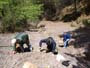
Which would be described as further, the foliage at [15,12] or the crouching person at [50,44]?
the foliage at [15,12]

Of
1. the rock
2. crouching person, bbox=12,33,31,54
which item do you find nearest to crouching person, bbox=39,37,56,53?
crouching person, bbox=12,33,31,54

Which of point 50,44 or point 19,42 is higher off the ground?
point 19,42

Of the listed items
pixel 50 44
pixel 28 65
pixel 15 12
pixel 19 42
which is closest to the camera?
pixel 28 65

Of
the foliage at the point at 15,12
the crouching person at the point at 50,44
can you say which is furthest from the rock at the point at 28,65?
the foliage at the point at 15,12

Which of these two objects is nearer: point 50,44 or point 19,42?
point 19,42

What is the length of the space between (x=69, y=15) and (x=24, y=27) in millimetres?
11694

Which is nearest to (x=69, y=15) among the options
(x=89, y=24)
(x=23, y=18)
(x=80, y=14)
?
(x=80, y=14)

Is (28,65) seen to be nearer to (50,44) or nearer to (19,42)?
(19,42)

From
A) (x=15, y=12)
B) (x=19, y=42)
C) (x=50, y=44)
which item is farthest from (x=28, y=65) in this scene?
(x=15, y=12)

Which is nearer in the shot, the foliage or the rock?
the rock

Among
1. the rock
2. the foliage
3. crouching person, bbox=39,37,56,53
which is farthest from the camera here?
the foliage

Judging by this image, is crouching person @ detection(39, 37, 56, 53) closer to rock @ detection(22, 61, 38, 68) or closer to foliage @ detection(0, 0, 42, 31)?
rock @ detection(22, 61, 38, 68)

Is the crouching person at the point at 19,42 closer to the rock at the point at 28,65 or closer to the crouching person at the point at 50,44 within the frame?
the crouching person at the point at 50,44

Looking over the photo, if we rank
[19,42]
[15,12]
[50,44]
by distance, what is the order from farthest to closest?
[15,12], [50,44], [19,42]
